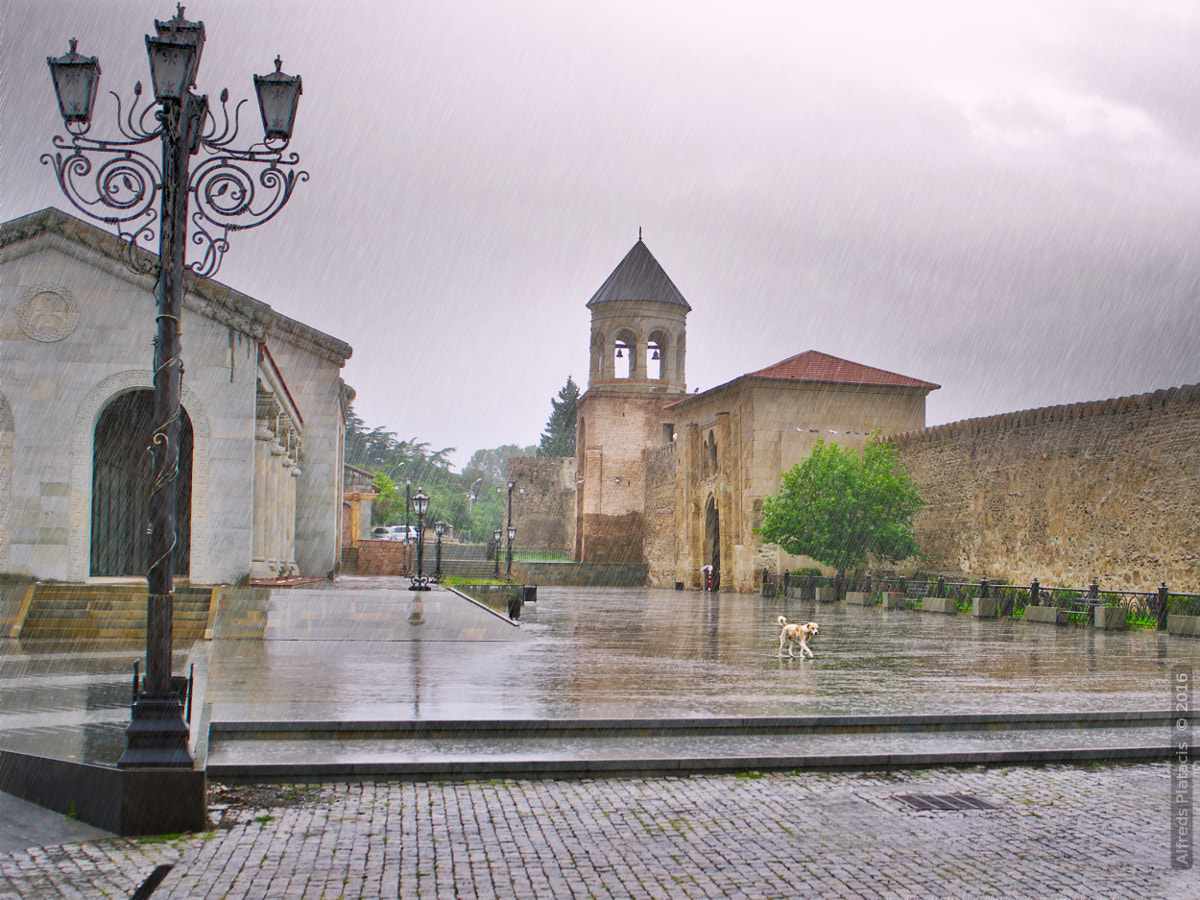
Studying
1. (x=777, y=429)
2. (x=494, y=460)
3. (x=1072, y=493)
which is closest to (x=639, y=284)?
(x=777, y=429)

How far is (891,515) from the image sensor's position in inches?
1309

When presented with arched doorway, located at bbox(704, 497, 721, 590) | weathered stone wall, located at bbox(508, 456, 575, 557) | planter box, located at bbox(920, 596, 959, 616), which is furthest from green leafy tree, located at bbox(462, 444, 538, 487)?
planter box, located at bbox(920, 596, 959, 616)

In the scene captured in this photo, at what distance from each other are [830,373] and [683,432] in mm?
9415

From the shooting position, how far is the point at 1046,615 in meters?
23.2

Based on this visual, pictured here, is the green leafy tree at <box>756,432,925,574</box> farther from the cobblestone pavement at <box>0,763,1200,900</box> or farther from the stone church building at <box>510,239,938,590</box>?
the cobblestone pavement at <box>0,763,1200,900</box>

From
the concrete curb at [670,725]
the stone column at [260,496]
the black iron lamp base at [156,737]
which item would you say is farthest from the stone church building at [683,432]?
the black iron lamp base at [156,737]

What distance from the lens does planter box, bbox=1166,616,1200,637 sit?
19.3 meters

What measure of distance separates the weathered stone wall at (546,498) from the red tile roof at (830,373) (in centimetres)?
2900

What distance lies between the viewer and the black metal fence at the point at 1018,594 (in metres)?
21.1

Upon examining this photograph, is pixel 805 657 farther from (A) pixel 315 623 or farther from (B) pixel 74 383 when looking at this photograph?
(B) pixel 74 383

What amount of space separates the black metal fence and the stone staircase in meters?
16.7

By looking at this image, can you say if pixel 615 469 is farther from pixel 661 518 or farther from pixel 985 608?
pixel 985 608

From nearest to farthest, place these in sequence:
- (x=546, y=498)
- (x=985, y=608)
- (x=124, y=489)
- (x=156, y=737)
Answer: (x=156, y=737) → (x=124, y=489) → (x=985, y=608) → (x=546, y=498)

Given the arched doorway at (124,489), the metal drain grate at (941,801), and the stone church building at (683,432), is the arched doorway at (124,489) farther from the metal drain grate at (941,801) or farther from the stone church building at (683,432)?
the stone church building at (683,432)
